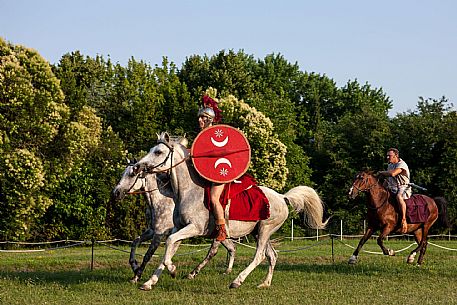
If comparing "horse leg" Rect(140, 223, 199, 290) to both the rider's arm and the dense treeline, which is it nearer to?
the rider's arm

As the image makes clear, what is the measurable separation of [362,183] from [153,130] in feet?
107

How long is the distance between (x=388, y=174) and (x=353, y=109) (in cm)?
4999

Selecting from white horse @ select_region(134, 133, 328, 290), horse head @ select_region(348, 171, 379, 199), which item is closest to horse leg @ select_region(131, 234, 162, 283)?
white horse @ select_region(134, 133, 328, 290)

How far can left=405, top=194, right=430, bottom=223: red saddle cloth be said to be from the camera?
62.8 ft

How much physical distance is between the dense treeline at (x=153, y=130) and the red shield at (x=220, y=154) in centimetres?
2250

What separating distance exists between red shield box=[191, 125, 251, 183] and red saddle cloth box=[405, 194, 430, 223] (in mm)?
7197

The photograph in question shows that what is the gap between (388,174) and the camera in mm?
18484

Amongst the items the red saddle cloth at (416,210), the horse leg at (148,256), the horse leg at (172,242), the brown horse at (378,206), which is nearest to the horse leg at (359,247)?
the brown horse at (378,206)

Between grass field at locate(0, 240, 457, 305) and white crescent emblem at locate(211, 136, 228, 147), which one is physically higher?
white crescent emblem at locate(211, 136, 228, 147)

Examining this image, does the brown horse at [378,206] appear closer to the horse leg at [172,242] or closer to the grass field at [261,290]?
the grass field at [261,290]

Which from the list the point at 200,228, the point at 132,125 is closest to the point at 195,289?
the point at 200,228

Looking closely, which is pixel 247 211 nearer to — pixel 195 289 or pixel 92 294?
pixel 195 289

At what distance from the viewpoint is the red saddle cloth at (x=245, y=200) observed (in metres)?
13.6

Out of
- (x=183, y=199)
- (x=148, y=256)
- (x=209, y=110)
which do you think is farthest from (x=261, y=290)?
(x=209, y=110)
